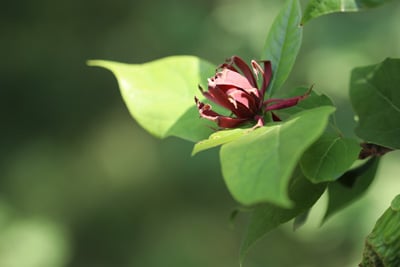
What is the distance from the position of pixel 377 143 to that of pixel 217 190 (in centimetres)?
283

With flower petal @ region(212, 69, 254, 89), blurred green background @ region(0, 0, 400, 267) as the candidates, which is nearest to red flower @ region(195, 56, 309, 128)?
flower petal @ region(212, 69, 254, 89)

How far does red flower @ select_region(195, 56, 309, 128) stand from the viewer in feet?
1.84

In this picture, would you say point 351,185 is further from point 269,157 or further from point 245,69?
point 269,157

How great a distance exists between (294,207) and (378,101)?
0.14 metres

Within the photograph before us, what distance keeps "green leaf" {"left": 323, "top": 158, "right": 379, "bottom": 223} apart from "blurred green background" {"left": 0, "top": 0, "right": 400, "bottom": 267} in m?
2.16

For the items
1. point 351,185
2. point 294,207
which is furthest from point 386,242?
point 351,185

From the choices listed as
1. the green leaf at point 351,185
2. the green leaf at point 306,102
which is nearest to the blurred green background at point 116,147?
the green leaf at point 351,185

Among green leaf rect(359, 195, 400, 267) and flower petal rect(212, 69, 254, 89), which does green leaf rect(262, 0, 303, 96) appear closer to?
flower petal rect(212, 69, 254, 89)

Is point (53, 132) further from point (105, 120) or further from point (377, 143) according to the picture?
point (377, 143)

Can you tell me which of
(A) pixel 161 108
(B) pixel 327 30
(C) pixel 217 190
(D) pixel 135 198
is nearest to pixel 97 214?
(D) pixel 135 198

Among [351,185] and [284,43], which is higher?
[284,43]

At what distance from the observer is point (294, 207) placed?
1.85 feet

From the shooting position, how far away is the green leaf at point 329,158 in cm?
53

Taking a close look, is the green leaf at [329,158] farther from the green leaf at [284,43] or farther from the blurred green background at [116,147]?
the blurred green background at [116,147]
